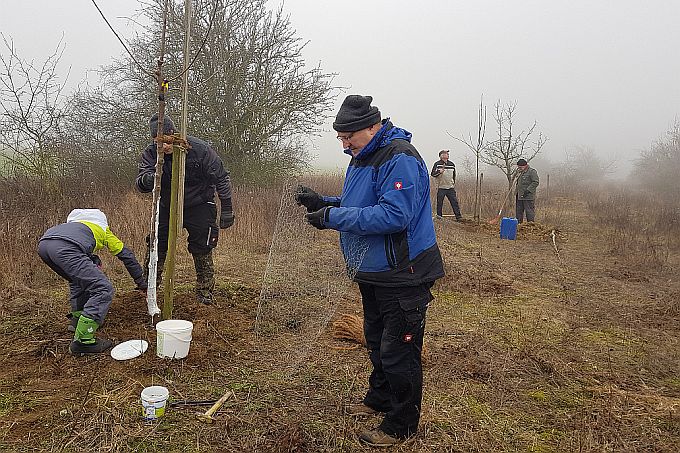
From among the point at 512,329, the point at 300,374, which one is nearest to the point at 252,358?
the point at 300,374

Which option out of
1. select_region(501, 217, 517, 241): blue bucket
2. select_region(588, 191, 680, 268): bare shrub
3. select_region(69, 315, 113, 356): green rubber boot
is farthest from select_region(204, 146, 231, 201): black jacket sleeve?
select_region(501, 217, 517, 241): blue bucket

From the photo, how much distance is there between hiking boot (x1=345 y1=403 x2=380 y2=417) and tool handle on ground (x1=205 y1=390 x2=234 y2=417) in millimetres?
740

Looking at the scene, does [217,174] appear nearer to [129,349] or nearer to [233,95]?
[129,349]

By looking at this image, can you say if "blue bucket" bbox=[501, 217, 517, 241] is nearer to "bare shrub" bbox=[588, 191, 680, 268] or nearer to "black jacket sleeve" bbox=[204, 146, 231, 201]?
"bare shrub" bbox=[588, 191, 680, 268]

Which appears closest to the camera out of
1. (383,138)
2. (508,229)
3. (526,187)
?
(383,138)

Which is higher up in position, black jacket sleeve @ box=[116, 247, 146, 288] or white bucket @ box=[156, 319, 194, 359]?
black jacket sleeve @ box=[116, 247, 146, 288]

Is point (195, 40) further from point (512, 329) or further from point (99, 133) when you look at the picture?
point (512, 329)

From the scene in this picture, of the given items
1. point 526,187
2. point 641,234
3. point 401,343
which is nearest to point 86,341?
point 401,343

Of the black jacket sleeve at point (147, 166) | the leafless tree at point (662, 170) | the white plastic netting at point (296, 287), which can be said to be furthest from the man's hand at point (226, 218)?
the leafless tree at point (662, 170)

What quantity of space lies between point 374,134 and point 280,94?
37.1ft

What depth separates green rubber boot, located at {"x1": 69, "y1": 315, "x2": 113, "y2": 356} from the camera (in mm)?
3578

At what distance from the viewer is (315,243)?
3.98 meters

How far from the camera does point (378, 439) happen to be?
269 cm

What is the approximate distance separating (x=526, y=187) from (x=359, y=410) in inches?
400
